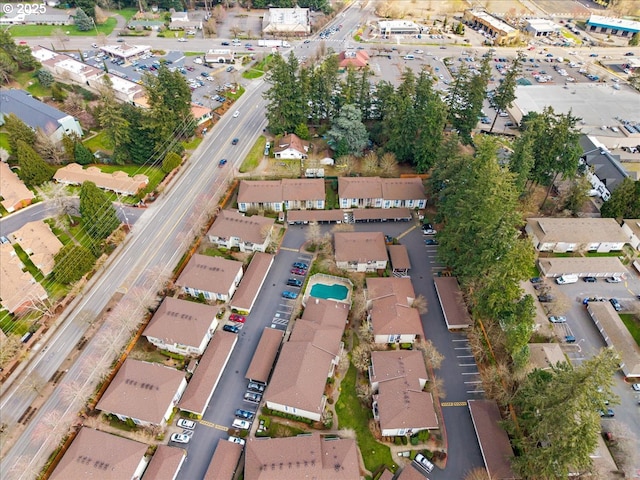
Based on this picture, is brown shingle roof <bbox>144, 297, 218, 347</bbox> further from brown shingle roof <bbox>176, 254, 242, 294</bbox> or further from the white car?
the white car

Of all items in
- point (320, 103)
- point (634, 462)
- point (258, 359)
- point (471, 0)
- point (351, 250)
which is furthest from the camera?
point (471, 0)

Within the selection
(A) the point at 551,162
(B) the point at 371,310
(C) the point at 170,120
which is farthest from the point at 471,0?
(B) the point at 371,310

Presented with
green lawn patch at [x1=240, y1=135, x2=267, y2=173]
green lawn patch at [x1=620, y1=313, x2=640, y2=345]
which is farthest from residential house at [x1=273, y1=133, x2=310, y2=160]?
green lawn patch at [x1=620, y1=313, x2=640, y2=345]

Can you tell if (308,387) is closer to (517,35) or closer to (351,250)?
(351,250)

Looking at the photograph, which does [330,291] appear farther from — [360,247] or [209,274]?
[209,274]

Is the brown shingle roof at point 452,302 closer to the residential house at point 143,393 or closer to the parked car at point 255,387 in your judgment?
the parked car at point 255,387
